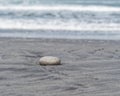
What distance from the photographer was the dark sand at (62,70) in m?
6.93

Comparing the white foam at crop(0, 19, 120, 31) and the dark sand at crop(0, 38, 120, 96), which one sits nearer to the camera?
the dark sand at crop(0, 38, 120, 96)

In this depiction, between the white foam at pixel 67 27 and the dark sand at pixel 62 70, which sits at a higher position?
the dark sand at pixel 62 70

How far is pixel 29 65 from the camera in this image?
916 cm

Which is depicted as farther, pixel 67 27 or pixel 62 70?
pixel 67 27

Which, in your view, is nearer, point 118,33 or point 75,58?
point 75,58

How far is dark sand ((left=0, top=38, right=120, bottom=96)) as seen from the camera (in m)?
6.93

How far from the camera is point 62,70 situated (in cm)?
866

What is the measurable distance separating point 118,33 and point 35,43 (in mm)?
4436

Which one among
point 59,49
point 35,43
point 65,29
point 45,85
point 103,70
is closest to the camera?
point 45,85

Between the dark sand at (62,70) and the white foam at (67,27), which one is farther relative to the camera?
the white foam at (67,27)

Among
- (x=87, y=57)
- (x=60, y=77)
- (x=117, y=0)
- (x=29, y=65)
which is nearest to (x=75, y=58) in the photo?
(x=87, y=57)

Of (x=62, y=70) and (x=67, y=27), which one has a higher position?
(x=62, y=70)

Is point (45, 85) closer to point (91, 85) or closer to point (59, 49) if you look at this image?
point (91, 85)

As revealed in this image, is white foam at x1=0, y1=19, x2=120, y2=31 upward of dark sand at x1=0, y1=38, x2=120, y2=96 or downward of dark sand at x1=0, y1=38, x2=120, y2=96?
downward
